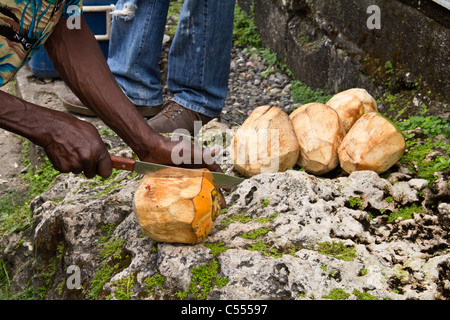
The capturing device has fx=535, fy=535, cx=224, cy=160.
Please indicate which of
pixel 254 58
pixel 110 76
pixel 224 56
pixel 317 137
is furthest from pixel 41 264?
pixel 254 58

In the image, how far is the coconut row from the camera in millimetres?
2791

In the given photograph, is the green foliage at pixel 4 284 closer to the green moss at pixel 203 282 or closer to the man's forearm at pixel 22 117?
the man's forearm at pixel 22 117

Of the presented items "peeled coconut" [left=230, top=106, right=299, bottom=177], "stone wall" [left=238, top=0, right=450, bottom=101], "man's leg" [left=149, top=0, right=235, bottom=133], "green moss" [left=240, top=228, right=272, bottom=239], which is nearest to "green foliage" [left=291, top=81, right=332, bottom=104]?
"stone wall" [left=238, top=0, right=450, bottom=101]

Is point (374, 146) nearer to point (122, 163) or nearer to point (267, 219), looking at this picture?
point (267, 219)

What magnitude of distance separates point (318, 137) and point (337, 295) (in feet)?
3.76

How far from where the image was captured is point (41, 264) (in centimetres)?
264

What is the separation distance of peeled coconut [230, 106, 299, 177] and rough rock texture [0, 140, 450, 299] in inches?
10.5

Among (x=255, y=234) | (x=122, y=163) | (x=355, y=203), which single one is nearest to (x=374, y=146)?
(x=355, y=203)

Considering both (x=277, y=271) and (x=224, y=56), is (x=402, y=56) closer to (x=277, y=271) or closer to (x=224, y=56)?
(x=224, y=56)

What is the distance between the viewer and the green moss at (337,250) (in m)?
2.15

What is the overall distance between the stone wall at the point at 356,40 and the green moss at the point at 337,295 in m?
1.76

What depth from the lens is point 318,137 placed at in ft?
9.61

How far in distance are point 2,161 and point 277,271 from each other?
321 centimetres

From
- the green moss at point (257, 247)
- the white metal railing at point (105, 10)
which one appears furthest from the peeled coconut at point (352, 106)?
the white metal railing at point (105, 10)
